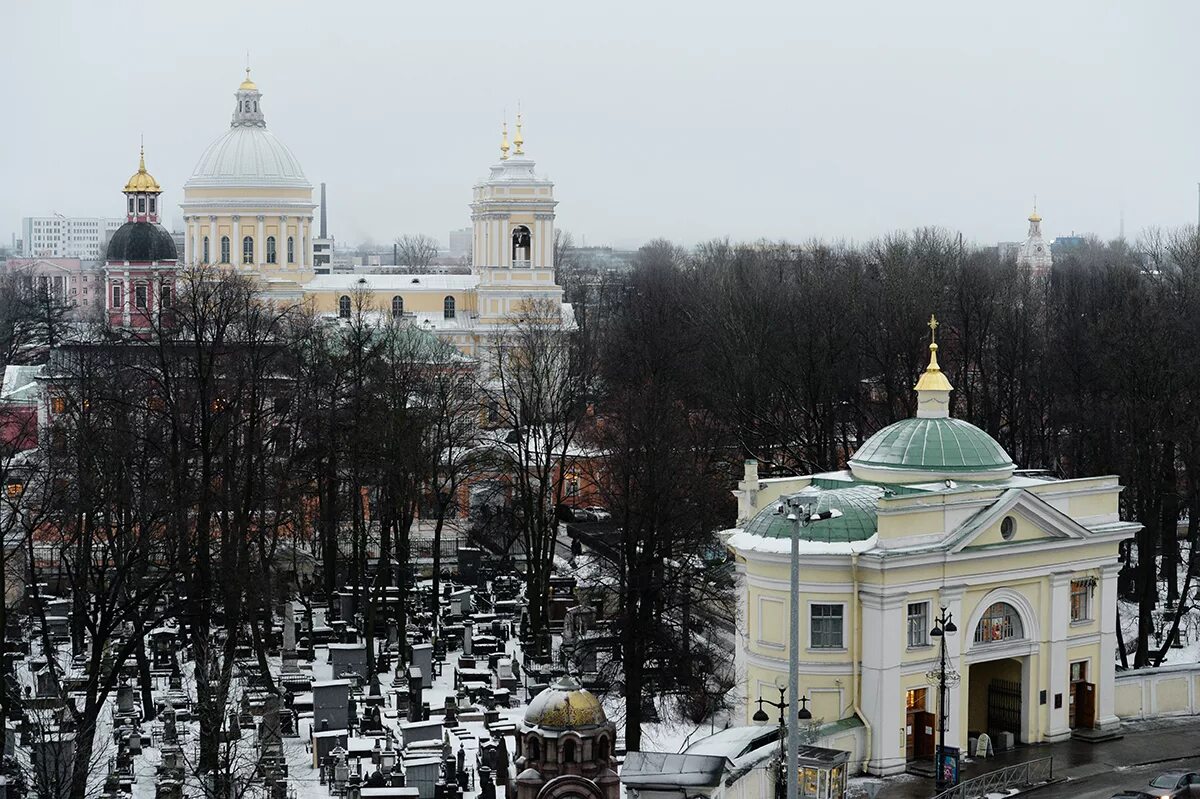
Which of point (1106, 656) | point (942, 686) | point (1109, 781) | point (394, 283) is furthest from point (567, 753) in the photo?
point (394, 283)

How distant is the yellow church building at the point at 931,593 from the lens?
31.4 meters

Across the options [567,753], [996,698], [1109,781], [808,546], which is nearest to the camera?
[567,753]

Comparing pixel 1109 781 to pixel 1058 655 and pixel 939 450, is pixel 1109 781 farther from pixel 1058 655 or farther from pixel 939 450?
pixel 939 450

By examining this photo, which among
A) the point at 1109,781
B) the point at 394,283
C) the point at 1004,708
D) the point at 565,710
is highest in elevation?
the point at 394,283

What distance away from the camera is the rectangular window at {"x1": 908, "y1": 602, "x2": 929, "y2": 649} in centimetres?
3173

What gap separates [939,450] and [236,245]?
5364 centimetres

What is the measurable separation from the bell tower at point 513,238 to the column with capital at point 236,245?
9946 millimetres

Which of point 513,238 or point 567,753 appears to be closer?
point 567,753

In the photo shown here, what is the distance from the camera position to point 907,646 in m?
31.6

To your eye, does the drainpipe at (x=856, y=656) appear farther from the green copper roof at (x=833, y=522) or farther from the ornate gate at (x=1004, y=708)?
the ornate gate at (x=1004, y=708)

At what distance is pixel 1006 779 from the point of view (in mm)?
30891

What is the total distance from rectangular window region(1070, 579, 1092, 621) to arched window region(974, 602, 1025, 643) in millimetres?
1303

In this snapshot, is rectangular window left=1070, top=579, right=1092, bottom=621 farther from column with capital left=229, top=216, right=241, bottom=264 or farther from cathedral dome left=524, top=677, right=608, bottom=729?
column with capital left=229, top=216, right=241, bottom=264

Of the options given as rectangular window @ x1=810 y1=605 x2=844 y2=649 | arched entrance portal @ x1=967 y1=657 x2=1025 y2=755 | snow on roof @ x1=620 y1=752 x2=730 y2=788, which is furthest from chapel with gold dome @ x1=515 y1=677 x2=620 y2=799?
arched entrance portal @ x1=967 y1=657 x2=1025 y2=755
